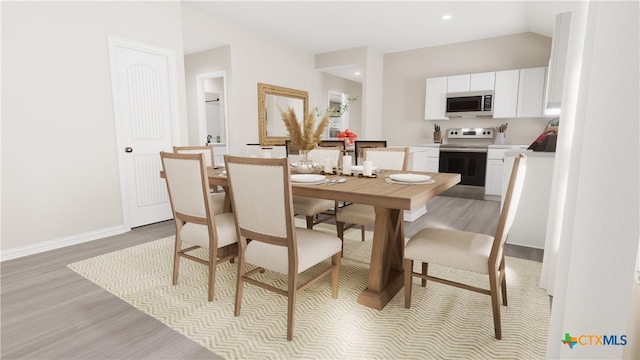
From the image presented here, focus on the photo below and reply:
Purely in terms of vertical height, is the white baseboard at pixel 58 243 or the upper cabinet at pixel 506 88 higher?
the upper cabinet at pixel 506 88

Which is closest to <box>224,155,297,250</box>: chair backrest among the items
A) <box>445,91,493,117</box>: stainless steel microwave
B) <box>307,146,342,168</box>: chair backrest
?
<box>307,146,342,168</box>: chair backrest

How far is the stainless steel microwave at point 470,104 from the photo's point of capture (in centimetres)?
537

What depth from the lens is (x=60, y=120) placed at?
9.82 feet

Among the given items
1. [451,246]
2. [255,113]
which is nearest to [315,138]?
[451,246]

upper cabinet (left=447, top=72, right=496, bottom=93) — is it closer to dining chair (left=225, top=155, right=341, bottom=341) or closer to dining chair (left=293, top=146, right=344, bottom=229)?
dining chair (left=293, top=146, right=344, bottom=229)

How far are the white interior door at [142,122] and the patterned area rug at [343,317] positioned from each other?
4.02 ft

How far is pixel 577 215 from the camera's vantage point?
2.84 feet

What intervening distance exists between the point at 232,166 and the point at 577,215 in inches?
56.8

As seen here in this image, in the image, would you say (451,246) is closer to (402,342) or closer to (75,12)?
(402,342)

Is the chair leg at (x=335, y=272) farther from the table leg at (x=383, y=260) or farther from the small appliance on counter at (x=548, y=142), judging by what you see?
the small appliance on counter at (x=548, y=142)

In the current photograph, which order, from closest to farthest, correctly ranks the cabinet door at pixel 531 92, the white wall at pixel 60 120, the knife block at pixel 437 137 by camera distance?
the white wall at pixel 60 120 < the cabinet door at pixel 531 92 < the knife block at pixel 437 137

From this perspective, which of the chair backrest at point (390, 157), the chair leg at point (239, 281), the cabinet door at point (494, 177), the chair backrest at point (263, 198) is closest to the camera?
the chair backrest at point (263, 198)

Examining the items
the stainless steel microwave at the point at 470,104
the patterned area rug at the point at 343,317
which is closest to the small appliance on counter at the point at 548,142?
the patterned area rug at the point at 343,317

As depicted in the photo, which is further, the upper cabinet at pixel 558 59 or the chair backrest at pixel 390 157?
the chair backrest at pixel 390 157
